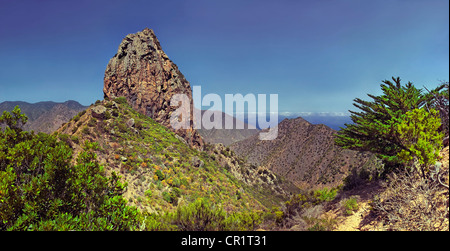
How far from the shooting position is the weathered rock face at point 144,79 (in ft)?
139

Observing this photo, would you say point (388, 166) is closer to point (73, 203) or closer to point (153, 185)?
point (73, 203)

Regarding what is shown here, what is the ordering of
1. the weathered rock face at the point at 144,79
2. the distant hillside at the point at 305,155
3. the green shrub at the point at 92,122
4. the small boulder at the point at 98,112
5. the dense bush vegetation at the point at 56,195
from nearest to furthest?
the dense bush vegetation at the point at 56,195, the green shrub at the point at 92,122, the small boulder at the point at 98,112, the weathered rock face at the point at 144,79, the distant hillside at the point at 305,155

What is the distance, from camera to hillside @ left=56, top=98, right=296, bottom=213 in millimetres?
22484

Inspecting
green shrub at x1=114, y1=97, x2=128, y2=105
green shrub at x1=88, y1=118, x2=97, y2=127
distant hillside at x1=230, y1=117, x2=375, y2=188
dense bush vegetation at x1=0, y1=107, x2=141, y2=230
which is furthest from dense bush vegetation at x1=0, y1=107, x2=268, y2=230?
distant hillside at x1=230, y1=117, x2=375, y2=188

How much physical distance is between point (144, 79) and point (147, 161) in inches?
890

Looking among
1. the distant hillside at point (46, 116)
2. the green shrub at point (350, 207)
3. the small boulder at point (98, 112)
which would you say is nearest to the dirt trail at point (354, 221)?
the green shrub at point (350, 207)

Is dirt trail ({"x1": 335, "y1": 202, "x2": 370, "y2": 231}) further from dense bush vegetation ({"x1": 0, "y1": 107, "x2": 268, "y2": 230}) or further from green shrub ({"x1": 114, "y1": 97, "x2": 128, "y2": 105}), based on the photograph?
green shrub ({"x1": 114, "y1": 97, "x2": 128, "y2": 105})

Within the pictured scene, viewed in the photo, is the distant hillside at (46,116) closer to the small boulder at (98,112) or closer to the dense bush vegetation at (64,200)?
the small boulder at (98,112)

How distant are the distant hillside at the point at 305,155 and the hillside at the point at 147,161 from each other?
1642 inches

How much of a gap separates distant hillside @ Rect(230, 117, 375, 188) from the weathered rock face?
144 ft

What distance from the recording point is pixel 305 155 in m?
80.4

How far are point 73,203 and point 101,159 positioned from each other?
1810 centimetres

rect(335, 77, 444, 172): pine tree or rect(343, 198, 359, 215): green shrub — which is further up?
rect(335, 77, 444, 172): pine tree
